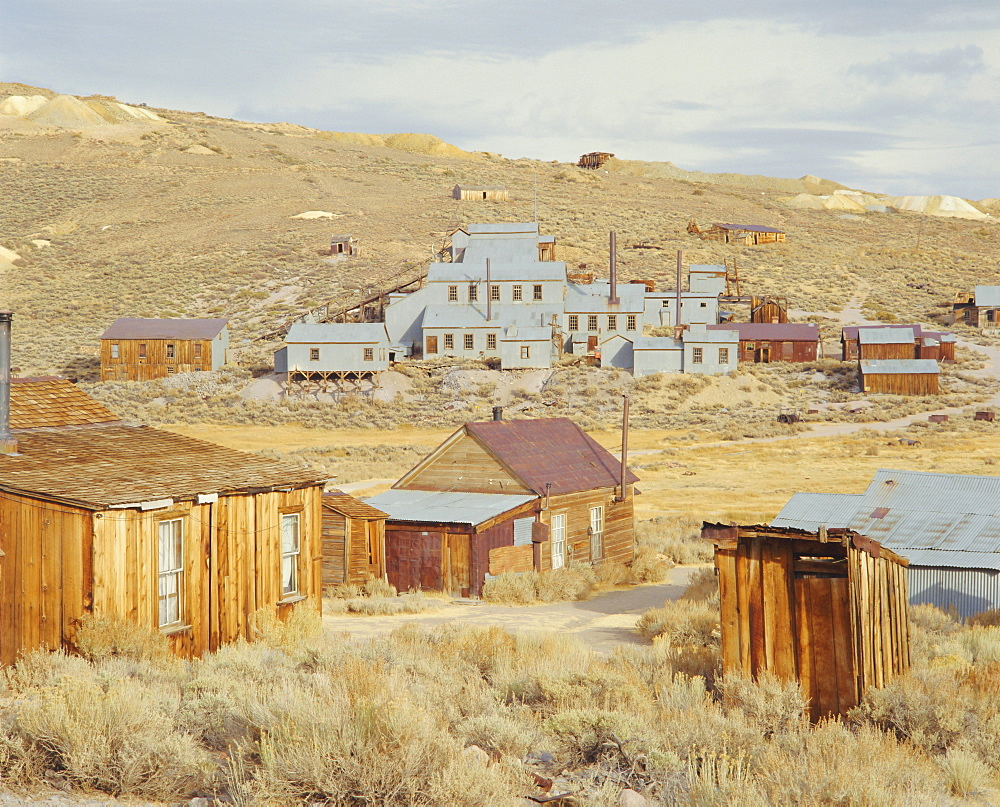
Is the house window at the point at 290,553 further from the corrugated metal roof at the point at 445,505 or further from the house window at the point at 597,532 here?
the house window at the point at 597,532

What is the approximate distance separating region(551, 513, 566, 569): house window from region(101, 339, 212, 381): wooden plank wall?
4415 centimetres

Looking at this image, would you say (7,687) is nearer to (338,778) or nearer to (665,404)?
(338,778)

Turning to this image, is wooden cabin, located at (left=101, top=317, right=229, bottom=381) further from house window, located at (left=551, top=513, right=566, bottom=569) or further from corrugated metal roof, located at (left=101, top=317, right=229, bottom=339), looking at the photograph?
house window, located at (left=551, top=513, right=566, bottom=569)

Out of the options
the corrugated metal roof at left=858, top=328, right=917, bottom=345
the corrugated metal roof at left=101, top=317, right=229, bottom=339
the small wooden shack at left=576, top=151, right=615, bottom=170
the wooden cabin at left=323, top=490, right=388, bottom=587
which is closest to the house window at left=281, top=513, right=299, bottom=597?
the wooden cabin at left=323, top=490, right=388, bottom=587

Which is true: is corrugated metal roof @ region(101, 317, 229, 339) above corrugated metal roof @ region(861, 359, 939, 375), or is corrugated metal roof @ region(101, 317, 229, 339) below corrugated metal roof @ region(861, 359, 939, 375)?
above

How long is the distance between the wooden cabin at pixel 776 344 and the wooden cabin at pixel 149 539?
55.7 meters

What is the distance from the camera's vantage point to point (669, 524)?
3147 centimetres

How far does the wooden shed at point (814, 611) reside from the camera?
991 cm

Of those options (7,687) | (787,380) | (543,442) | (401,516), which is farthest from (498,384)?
(7,687)

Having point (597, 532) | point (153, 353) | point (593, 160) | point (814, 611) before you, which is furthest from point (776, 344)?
point (593, 160)

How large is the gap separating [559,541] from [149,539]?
13.5 metres

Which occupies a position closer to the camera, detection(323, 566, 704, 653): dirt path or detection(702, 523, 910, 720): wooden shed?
detection(702, 523, 910, 720): wooden shed

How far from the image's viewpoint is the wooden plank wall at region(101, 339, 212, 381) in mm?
63719

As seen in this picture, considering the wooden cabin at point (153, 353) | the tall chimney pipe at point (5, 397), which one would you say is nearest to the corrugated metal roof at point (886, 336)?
the wooden cabin at point (153, 353)
